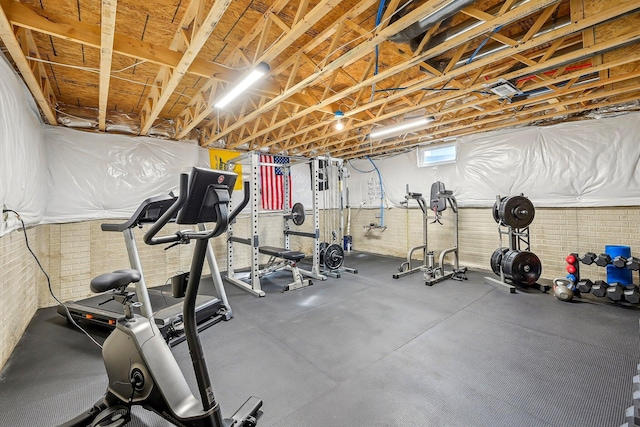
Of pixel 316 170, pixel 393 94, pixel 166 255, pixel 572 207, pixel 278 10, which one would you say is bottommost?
pixel 166 255

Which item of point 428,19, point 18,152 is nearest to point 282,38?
point 428,19

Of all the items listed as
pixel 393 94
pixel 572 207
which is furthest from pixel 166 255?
pixel 572 207

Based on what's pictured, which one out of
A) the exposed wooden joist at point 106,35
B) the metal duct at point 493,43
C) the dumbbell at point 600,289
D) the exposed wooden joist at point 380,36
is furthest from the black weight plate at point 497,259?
the exposed wooden joist at point 106,35

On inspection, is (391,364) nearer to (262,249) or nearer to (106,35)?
(262,249)

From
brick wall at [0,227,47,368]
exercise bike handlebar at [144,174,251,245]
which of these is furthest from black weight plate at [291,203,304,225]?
exercise bike handlebar at [144,174,251,245]

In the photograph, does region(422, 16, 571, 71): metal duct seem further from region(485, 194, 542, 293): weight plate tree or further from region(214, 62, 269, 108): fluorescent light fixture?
region(485, 194, 542, 293): weight plate tree

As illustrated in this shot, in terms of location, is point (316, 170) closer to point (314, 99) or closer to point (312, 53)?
point (314, 99)

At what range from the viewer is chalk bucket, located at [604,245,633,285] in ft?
12.7

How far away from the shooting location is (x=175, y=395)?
162 centimetres

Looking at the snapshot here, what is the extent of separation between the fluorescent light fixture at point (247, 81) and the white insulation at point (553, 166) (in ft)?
16.7

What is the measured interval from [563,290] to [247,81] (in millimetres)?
5074

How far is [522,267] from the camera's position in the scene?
172 inches

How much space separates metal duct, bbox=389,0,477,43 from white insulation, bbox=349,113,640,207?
13.9 ft

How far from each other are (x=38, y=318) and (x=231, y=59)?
4.24 metres
